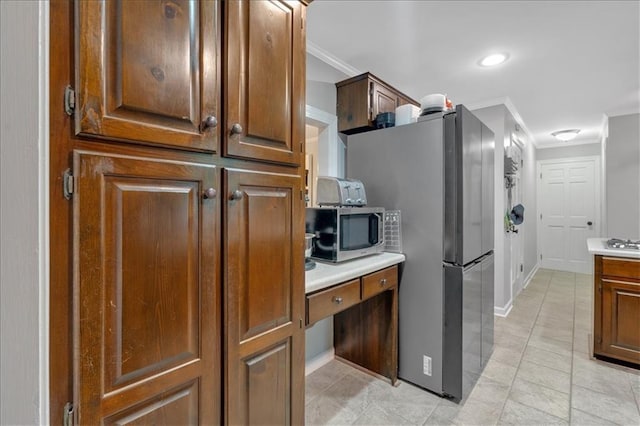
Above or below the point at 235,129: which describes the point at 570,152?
above

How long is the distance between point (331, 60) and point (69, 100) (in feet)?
6.93

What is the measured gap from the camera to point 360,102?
250 centimetres

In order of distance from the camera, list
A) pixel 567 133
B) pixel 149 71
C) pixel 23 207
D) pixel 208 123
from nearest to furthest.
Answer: pixel 23 207
pixel 149 71
pixel 208 123
pixel 567 133

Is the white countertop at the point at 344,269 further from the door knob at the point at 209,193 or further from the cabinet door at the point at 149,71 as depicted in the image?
the cabinet door at the point at 149,71

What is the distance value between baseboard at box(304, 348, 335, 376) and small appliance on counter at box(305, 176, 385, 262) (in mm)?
986

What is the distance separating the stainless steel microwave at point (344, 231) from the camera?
5.92 ft

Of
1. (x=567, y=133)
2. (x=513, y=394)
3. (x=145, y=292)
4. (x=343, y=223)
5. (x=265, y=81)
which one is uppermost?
(x=567, y=133)

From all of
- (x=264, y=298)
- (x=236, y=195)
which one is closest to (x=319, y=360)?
(x=264, y=298)

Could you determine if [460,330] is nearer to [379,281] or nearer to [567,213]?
[379,281]

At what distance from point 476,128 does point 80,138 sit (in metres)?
2.21

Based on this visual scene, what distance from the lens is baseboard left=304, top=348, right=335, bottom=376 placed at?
7.65ft

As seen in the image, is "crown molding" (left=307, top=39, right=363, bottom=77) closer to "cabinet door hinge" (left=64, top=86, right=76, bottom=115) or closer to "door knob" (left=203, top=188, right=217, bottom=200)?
"door knob" (left=203, top=188, right=217, bottom=200)

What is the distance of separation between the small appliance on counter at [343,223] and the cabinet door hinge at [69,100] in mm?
1306

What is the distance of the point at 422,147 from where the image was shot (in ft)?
6.66
